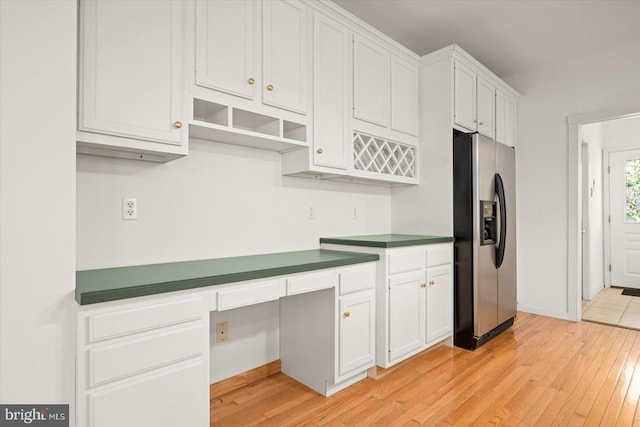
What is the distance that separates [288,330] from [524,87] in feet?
12.6

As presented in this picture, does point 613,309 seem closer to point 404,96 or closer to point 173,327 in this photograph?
point 404,96

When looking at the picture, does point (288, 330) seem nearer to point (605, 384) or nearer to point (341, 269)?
point (341, 269)

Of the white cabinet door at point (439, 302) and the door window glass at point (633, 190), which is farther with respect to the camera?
the door window glass at point (633, 190)

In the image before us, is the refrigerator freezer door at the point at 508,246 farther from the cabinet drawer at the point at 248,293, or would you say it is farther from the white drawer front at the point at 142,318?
the white drawer front at the point at 142,318

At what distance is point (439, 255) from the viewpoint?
9.40ft

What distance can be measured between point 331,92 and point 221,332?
5.82ft

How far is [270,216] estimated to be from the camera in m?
2.48

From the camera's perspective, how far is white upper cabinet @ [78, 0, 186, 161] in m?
1.48

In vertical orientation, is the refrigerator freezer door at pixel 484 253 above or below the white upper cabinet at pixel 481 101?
below

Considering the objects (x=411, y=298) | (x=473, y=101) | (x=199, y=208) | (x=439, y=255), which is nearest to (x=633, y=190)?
(x=473, y=101)

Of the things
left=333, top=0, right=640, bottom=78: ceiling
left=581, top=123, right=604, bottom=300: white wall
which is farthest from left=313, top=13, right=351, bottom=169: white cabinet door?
left=581, top=123, right=604, bottom=300: white wall

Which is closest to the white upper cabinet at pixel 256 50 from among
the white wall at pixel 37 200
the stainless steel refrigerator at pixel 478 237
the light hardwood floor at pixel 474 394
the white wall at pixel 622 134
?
the white wall at pixel 37 200

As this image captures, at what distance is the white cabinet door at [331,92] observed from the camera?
2.37 meters

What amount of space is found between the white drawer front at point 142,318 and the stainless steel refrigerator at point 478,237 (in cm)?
223
